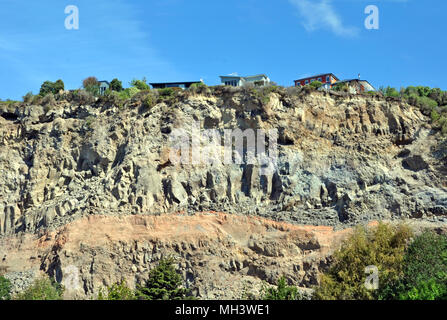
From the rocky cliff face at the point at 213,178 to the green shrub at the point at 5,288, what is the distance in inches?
87.9

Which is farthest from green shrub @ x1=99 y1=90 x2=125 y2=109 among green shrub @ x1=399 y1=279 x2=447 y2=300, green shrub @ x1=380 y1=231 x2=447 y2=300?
green shrub @ x1=399 y1=279 x2=447 y2=300

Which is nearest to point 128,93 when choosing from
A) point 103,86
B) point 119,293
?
point 103,86

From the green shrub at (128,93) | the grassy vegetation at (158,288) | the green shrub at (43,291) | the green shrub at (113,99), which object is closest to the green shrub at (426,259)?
the grassy vegetation at (158,288)

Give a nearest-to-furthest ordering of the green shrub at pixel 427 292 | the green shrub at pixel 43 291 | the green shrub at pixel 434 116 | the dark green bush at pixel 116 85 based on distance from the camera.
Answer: the green shrub at pixel 427 292 < the green shrub at pixel 43 291 < the green shrub at pixel 434 116 < the dark green bush at pixel 116 85

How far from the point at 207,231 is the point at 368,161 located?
36.7ft

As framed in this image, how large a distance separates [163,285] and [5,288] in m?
9.28

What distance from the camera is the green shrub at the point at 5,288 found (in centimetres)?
Answer: 3672

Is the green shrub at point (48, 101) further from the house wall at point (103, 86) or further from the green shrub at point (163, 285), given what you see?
the green shrub at point (163, 285)

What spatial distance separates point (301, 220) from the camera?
39125 millimetres

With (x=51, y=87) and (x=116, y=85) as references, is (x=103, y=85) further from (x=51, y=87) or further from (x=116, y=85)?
(x=51, y=87)

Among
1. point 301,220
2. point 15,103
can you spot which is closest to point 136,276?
point 301,220

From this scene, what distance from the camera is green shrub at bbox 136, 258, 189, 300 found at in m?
35.0

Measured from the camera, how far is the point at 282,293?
34.1m
